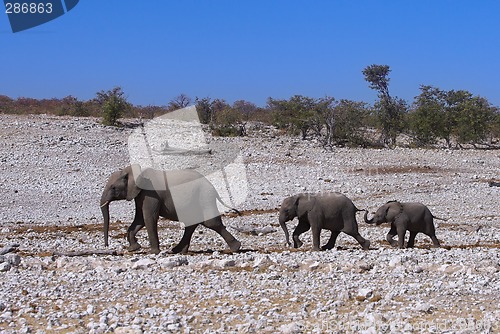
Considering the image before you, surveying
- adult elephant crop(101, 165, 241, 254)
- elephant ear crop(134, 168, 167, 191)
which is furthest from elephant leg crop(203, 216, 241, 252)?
elephant ear crop(134, 168, 167, 191)

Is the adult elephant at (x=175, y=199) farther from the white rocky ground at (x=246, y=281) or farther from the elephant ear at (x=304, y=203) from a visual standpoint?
the elephant ear at (x=304, y=203)

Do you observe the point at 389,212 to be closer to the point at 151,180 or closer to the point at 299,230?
the point at 299,230

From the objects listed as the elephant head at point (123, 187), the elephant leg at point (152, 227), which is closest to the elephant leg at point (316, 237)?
the elephant leg at point (152, 227)

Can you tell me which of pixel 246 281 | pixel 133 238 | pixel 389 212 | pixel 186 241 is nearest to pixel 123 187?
pixel 133 238

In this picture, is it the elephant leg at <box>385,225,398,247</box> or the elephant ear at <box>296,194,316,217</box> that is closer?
the elephant ear at <box>296,194,316,217</box>

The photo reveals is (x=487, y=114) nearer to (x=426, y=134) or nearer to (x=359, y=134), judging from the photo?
(x=426, y=134)

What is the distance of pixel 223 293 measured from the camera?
1014 cm

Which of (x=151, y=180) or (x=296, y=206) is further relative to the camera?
(x=296, y=206)

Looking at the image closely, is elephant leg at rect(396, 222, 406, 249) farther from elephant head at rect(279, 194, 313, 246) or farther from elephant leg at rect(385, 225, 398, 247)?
elephant head at rect(279, 194, 313, 246)

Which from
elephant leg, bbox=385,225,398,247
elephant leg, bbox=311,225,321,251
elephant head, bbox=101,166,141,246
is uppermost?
elephant head, bbox=101,166,141,246

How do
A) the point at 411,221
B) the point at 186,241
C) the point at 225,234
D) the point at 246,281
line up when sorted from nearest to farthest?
the point at 246,281 → the point at 225,234 → the point at 186,241 → the point at 411,221

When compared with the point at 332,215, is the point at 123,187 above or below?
above

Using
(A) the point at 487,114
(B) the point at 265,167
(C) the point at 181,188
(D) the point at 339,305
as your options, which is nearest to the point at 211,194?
(C) the point at 181,188

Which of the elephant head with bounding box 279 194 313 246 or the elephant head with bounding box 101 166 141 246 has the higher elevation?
the elephant head with bounding box 101 166 141 246
